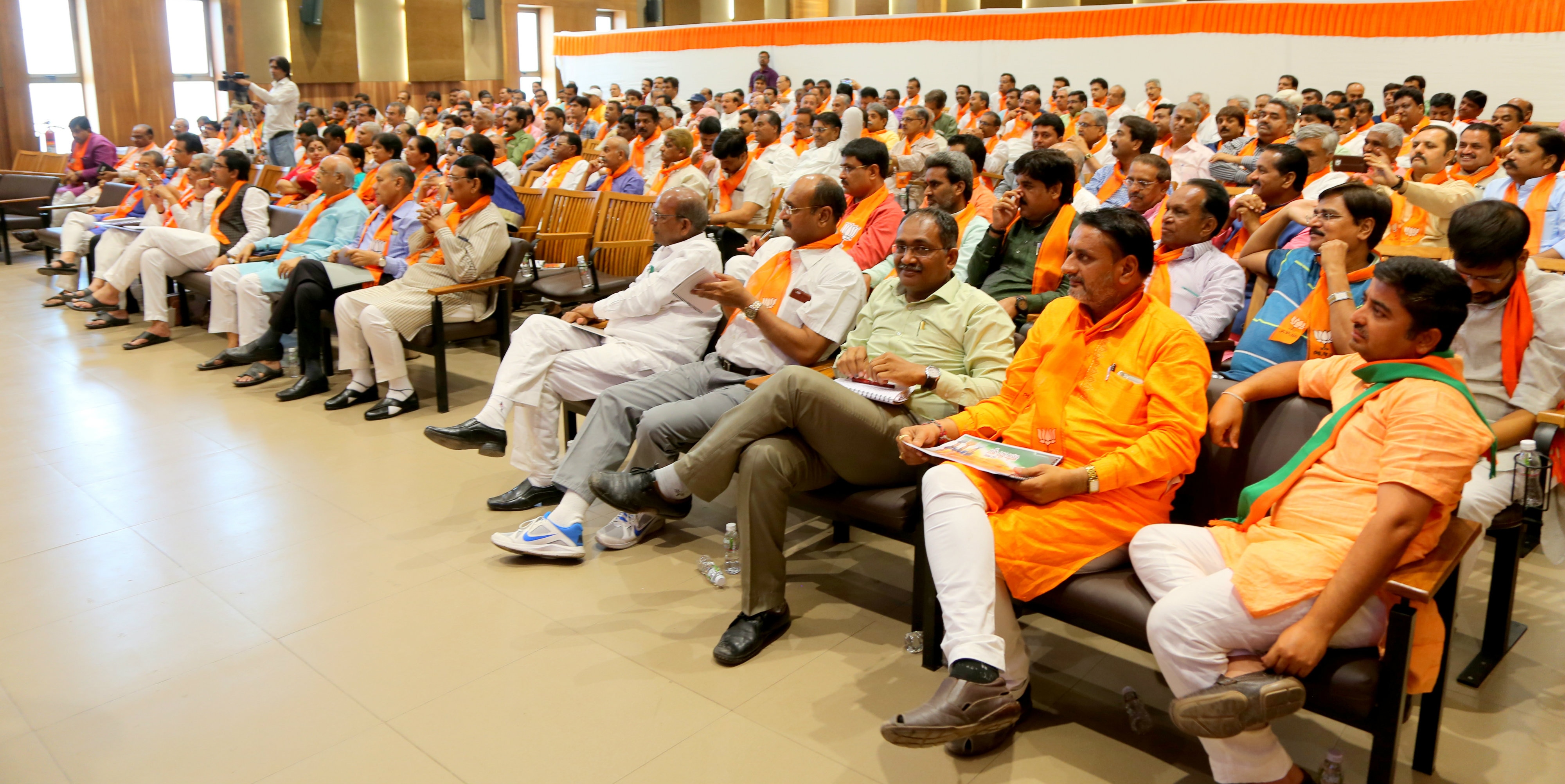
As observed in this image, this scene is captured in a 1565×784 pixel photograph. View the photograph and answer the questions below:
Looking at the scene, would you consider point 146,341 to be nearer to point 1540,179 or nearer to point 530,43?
point 1540,179

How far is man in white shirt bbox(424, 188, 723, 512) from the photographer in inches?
148

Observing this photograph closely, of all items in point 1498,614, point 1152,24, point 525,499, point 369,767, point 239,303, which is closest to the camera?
point 369,767

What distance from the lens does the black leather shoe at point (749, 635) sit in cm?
278

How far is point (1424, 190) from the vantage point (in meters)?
4.22

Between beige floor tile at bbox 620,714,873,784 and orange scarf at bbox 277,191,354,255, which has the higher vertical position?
orange scarf at bbox 277,191,354,255

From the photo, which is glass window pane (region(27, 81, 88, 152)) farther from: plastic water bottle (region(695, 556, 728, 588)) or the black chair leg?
the black chair leg

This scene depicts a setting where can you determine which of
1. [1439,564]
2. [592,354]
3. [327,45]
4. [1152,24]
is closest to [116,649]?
[592,354]

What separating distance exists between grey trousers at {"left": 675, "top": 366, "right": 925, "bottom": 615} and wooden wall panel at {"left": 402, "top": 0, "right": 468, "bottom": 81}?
2004 cm

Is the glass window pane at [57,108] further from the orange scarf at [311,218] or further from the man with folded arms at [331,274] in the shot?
the man with folded arms at [331,274]

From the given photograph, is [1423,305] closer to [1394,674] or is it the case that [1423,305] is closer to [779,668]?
[1394,674]

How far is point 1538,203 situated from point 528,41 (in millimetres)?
21914

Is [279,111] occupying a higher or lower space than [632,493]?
higher

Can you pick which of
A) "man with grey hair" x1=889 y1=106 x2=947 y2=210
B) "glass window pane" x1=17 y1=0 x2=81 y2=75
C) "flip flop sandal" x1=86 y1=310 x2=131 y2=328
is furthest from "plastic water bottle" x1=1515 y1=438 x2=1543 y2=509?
"glass window pane" x1=17 y1=0 x2=81 y2=75

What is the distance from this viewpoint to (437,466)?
14.2 feet
